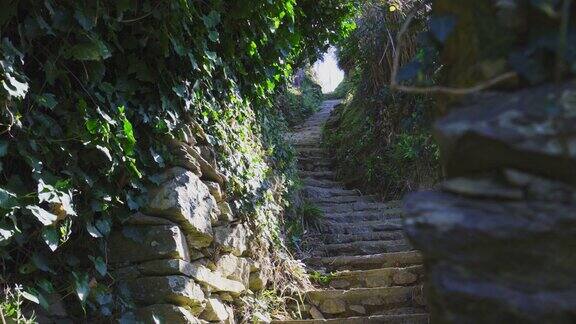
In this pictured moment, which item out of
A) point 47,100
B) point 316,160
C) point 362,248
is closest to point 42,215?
point 47,100

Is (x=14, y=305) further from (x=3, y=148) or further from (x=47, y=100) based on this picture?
(x=47, y=100)

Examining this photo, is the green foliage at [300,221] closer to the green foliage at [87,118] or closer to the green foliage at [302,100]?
the green foliage at [87,118]

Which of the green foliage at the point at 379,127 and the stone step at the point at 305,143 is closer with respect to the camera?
the green foliage at the point at 379,127

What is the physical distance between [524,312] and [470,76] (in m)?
0.45

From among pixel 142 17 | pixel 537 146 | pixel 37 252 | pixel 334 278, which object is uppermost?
pixel 142 17

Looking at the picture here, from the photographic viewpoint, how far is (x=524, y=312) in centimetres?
97

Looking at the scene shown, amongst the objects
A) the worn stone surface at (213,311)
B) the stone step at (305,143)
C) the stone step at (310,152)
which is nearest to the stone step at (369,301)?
the worn stone surface at (213,311)

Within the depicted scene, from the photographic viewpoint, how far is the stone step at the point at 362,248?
213 inches

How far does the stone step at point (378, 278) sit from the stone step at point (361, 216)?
132cm

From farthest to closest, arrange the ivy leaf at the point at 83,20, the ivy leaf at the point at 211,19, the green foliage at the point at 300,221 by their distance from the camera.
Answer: the green foliage at the point at 300,221 → the ivy leaf at the point at 211,19 → the ivy leaf at the point at 83,20

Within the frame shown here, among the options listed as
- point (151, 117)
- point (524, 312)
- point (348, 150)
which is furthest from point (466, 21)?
point (348, 150)

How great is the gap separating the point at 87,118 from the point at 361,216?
3.94m

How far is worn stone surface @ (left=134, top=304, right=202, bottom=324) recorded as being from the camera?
2949 millimetres

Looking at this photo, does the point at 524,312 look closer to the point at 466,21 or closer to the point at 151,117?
the point at 466,21
